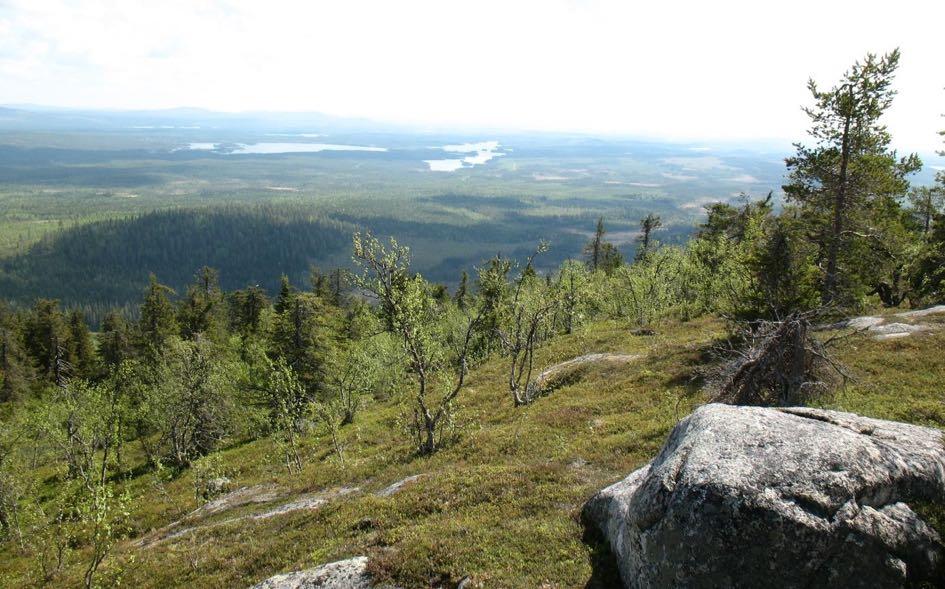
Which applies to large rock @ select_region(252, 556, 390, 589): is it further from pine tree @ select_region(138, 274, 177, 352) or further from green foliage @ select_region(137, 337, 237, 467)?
pine tree @ select_region(138, 274, 177, 352)

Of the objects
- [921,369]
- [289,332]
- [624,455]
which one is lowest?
[289,332]

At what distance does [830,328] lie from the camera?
1254 inches

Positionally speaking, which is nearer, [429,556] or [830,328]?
[429,556]

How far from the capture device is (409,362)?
29.0m

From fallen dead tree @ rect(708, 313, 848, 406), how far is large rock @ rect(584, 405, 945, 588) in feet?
16.3

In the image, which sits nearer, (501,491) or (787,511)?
(787,511)

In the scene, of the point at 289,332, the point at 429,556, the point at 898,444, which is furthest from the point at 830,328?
the point at 289,332

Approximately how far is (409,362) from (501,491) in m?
13.0

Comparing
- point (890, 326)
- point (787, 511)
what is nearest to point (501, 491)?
point (787, 511)

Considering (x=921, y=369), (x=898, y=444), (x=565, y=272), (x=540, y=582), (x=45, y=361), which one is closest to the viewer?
(x=898, y=444)

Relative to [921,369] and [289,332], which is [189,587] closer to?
[921,369]

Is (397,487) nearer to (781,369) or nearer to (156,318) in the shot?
(781,369)

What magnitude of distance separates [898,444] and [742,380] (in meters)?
5.95

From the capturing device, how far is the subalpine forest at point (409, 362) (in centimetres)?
2092
